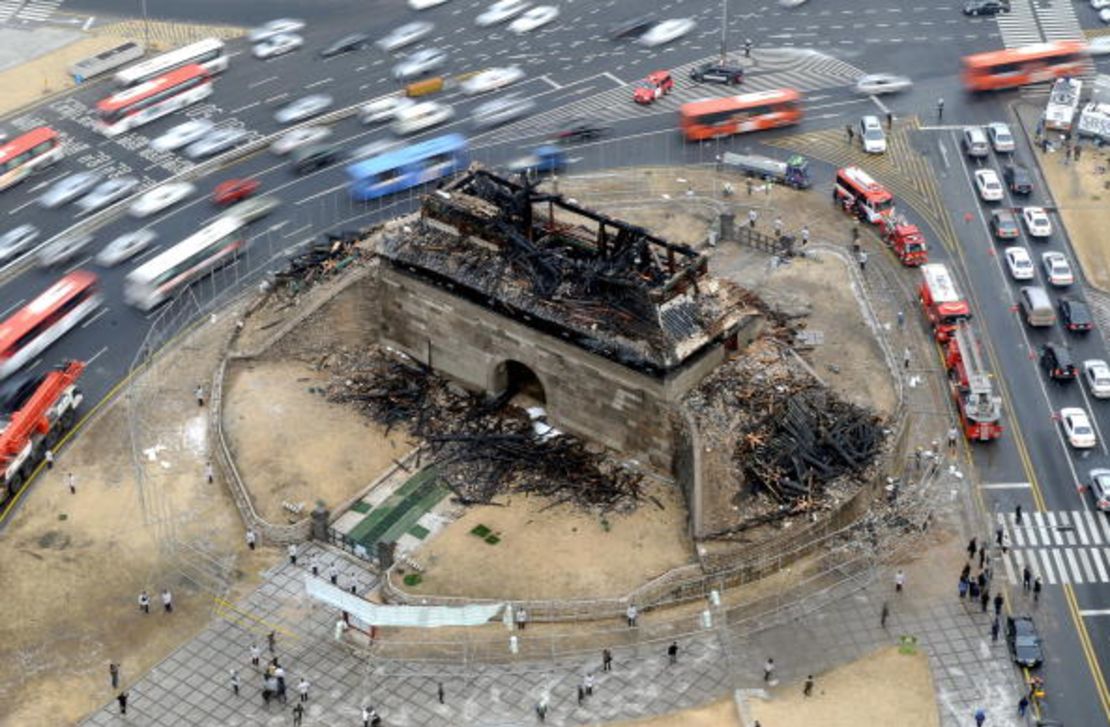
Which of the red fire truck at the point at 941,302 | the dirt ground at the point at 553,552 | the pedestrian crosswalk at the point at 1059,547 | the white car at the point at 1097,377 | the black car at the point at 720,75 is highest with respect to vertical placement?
the black car at the point at 720,75

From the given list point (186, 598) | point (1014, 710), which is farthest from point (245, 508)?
point (1014, 710)

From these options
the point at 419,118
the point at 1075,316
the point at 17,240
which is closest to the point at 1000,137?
the point at 1075,316

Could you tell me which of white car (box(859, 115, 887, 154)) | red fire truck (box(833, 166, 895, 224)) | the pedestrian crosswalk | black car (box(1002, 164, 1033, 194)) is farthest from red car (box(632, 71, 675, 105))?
the pedestrian crosswalk

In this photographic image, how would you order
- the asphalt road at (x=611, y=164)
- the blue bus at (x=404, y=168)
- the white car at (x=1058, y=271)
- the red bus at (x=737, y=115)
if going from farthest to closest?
the red bus at (x=737, y=115), the blue bus at (x=404, y=168), the white car at (x=1058, y=271), the asphalt road at (x=611, y=164)

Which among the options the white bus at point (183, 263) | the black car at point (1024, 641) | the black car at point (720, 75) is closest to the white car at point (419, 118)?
the white bus at point (183, 263)

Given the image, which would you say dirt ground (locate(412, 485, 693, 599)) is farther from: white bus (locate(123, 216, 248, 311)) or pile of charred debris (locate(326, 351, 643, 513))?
white bus (locate(123, 216, 248, 311))

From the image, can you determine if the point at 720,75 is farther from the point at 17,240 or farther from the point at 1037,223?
the point at 17,240

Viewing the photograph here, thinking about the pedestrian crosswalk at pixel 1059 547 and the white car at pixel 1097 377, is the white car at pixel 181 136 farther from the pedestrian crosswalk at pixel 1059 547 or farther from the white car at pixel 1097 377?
the pedestrian crosswalk at pixel 1059 547
